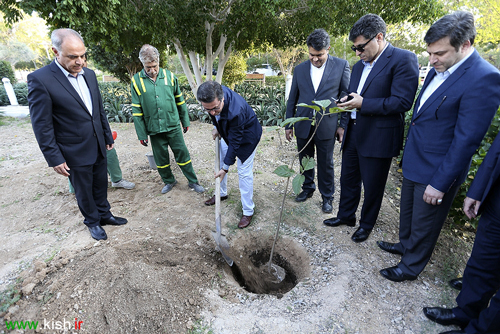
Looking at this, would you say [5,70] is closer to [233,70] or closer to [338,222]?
[233,70]

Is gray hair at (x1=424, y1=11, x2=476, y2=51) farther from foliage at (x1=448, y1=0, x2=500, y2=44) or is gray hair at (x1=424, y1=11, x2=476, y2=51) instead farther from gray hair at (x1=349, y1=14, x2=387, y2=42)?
foliage at (x1=448, y1=0, x2=500, y2=44)

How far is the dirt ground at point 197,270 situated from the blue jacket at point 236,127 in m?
0.89

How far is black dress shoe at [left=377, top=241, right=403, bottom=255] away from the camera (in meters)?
2.50

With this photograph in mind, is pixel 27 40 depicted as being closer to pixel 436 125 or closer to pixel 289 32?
pixel 289 32

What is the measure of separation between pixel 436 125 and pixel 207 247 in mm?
2212

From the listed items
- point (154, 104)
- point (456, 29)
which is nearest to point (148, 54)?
point (154, 104)

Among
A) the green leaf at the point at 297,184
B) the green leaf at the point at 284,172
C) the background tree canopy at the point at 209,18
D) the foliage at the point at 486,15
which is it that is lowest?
the green leaf at the point at 297,184

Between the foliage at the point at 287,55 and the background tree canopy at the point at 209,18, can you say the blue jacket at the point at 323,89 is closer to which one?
the background tree canopy at the point at 209,18

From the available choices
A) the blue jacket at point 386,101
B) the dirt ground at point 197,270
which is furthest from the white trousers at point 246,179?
the blue jacket at point 386,101

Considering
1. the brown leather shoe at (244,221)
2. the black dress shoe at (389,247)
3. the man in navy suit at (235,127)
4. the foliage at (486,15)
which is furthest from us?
the foliage at (486,15)

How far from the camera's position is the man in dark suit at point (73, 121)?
7.30 feet

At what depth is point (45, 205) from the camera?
364 centimetres

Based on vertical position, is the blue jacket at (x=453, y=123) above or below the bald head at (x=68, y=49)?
below

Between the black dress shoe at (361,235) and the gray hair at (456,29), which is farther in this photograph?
the black dress shoe at (361,235)
